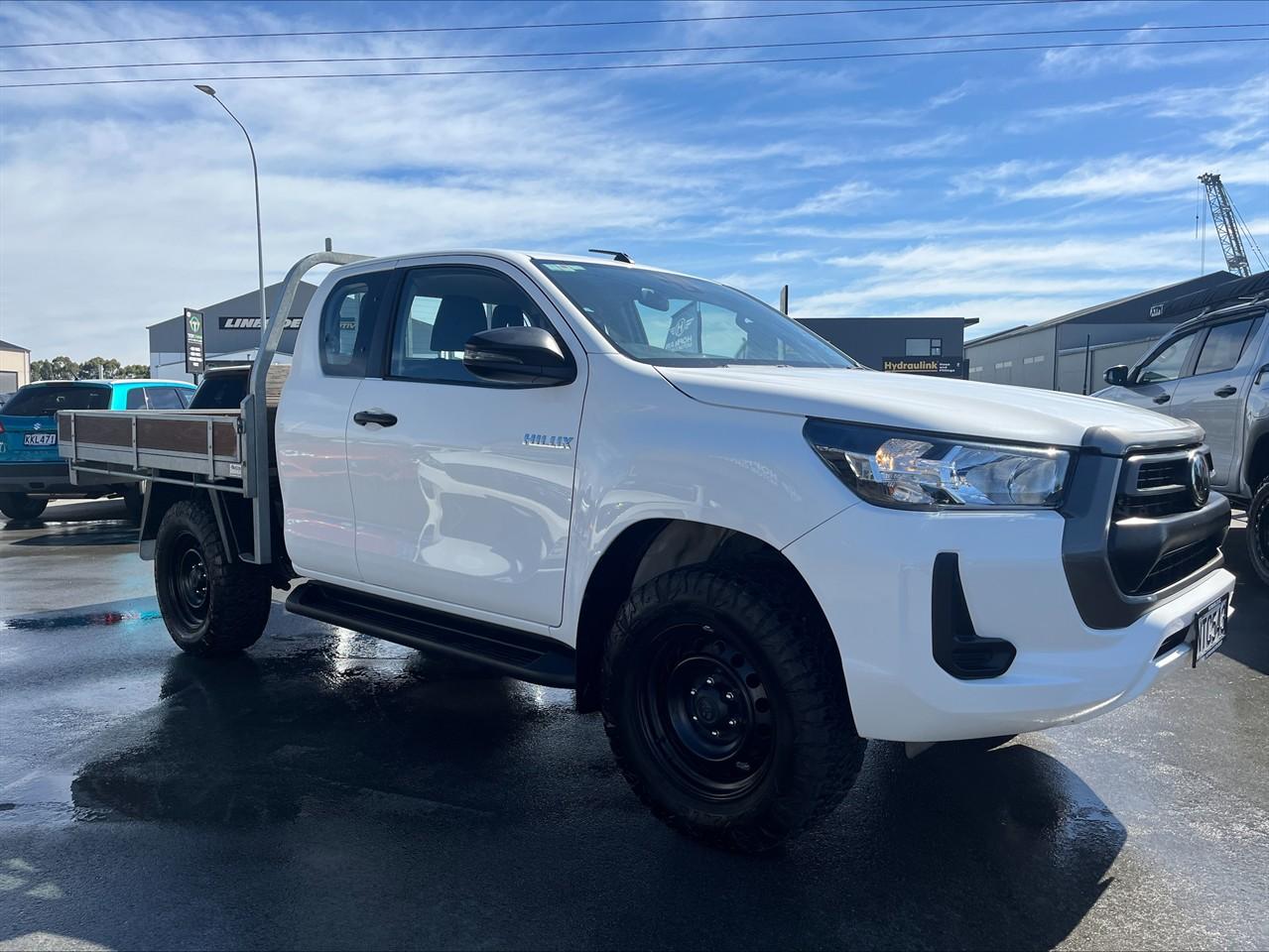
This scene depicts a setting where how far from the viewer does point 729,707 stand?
10.3 feet

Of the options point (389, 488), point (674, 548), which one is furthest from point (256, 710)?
point (674, 548)

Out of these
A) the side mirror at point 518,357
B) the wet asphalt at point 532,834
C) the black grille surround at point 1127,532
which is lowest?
the wet asphalt at point 532,834

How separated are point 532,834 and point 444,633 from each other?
945 millimetres

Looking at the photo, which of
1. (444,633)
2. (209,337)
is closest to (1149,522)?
(444,633)

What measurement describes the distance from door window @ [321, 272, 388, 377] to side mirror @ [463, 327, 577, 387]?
3.89ft

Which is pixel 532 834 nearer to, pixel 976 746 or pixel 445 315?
pixel 976 746

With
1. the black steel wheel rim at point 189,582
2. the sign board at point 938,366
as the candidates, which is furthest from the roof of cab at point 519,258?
the sign board at point 938,366

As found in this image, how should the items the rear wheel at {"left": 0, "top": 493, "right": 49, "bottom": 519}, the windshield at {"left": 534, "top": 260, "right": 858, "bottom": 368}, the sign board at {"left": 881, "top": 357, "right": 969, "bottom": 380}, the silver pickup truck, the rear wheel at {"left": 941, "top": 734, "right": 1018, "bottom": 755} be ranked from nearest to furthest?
the windshield at {"left": 534, "top": 260, "right": 858, "bottom": 368}
the rear wheel at {"left": 941, "top": 734, "right": 1018, "bottom": 755}
the silver pickup truck
the rear wheel at {"left": 0, "top": 493, "right": 49, "bottom": 519}
the sign board at {"left": 881, "top": 357, "right": 969, "bottom": 380}

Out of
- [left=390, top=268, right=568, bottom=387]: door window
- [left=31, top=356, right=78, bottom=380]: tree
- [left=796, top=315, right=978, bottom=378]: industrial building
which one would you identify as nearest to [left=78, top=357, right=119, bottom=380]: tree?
[left=31, top=356, right=78, bottom=380]: tree

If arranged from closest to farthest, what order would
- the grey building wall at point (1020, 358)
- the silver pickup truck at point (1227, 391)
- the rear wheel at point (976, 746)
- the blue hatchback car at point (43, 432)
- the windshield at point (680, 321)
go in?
the windshield at point (680, 321) → the rear wheel at point (976, 746) → the silver pickup truck at point (1227, 391) → the blue hatchback car at point (43, 432) → the grey building wall at point (1020, 358)

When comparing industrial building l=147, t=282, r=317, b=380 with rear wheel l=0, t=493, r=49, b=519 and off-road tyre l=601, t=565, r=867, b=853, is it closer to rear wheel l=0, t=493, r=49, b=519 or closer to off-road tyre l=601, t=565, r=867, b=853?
rear wheel l=0, t=493, r=49, b=519

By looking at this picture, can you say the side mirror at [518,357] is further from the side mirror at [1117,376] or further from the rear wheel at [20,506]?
the rear wheel at [20,506]

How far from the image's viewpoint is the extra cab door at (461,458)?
3.52m

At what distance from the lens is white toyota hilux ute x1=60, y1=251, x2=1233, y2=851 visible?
2670 millimetres
